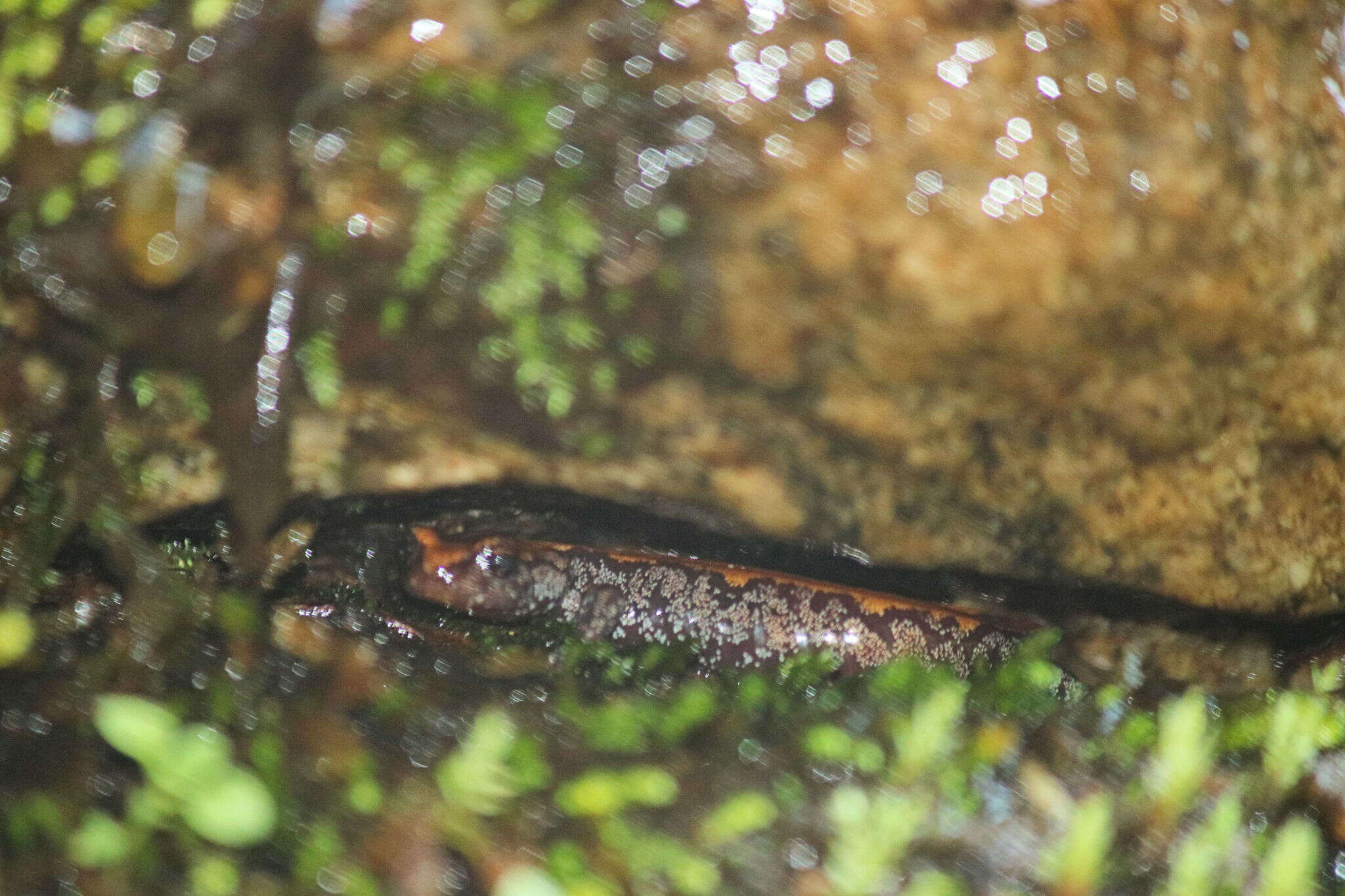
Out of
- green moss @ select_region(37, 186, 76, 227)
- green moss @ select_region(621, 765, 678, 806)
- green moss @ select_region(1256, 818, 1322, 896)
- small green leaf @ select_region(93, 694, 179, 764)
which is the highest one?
green moss @ select_region(37, 186, 76, 227)

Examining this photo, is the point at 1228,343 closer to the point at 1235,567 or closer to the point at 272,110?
the point at 1235,567

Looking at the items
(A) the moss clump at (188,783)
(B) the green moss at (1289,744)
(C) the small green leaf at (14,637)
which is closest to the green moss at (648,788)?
(A) the moss clump at (188,783)

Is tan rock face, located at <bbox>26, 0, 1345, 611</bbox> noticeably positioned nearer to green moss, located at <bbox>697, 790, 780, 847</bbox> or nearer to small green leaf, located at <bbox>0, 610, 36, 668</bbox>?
small green leaf, located at <bbox>0, 610, 36, 668</bbox>

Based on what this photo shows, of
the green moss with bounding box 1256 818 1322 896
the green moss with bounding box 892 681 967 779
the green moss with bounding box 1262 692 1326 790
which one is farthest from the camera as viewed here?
the green moss with bounding box 1262 692 1326 790

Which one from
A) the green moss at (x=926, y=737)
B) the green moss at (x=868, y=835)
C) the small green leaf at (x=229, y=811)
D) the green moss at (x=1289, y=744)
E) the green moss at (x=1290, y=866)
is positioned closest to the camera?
the small green leaf at (x=229, y=811)

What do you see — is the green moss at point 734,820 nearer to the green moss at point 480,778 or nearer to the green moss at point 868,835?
the green moss at point 868,835

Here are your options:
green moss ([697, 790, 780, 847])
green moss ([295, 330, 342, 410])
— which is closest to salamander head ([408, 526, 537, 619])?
green moss ([295, 330, 342, 410])

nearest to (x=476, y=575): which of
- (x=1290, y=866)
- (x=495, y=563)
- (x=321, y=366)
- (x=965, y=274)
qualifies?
(x=495, y=563)

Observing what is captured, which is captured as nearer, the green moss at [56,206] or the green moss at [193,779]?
the green moss at [193,779]

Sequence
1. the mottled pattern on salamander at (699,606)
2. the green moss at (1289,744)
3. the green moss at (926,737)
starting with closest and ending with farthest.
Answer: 1. the green moss at (926,737)
2. the green moss at (1289,744)
3. the mottled pattern on salamander at (699,606)
